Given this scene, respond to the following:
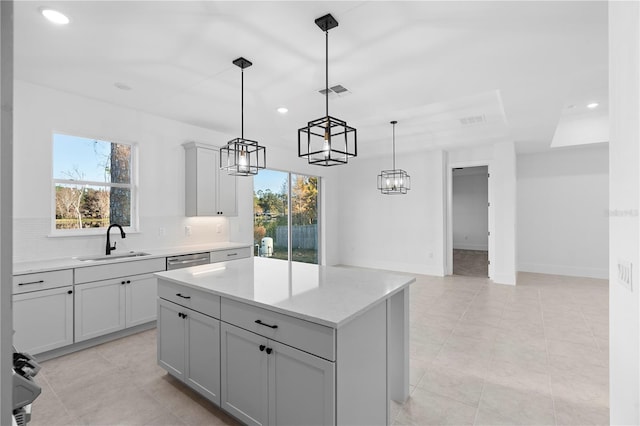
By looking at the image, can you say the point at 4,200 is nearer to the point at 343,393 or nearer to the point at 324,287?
the point at 343,393

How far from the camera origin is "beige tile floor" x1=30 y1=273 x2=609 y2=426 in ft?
6.97

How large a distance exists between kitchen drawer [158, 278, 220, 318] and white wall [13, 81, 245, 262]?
5.85ft

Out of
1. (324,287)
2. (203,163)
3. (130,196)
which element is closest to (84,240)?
(130,196)

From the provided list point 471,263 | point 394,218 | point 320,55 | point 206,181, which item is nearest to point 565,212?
point 471,263

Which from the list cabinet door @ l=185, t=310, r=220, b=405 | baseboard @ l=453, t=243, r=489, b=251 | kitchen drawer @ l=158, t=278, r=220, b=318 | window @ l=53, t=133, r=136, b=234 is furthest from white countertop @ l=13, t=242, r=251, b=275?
baseboard @ l=453, t=243, r=489, b=251

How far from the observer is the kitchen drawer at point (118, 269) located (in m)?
3.09

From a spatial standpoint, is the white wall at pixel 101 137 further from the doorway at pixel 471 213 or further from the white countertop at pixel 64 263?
the doorway at pixel 471 213

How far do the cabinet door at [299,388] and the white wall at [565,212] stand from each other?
714 centimetres

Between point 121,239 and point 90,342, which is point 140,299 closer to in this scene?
point 90,342

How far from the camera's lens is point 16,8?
2.05 m

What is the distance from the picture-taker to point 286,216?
6.66 m

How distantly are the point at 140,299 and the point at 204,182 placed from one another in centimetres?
175

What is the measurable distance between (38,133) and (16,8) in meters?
1.60

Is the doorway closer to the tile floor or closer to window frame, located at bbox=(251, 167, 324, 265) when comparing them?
the tile floor
